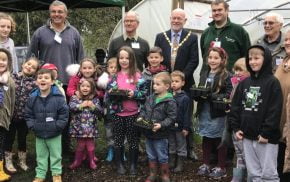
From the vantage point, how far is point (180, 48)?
18.3 feet

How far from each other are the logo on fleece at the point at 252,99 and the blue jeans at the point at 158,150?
1.09 meters

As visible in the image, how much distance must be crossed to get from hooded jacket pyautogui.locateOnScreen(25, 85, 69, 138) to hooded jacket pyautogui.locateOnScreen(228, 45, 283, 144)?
1958 millimetres

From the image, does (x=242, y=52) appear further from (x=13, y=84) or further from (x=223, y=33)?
(x=13, y=84)

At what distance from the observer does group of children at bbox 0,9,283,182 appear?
4195 millimetres

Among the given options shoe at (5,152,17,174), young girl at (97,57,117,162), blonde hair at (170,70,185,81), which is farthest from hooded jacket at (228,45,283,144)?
shoe at (5,152,17,174)

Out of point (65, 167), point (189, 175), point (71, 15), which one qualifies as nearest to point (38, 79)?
point (65, 167)

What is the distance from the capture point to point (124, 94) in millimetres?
4906

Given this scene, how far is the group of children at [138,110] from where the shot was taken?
420 cm

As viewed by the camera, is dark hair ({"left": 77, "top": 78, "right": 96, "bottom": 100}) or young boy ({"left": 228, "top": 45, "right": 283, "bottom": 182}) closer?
young boy ({"left": 228, "top": 45, "right": 283, "bottom": 182})

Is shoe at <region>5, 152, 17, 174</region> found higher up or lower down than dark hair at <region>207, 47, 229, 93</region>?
lower down

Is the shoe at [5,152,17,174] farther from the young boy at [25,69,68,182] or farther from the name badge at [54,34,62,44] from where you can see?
the name badge at [54,34,62,44]

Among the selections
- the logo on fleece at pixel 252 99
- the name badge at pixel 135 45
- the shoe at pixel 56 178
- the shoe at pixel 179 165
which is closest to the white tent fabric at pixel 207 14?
the name badge at pixel 135 45

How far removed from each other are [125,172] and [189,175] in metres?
0.81

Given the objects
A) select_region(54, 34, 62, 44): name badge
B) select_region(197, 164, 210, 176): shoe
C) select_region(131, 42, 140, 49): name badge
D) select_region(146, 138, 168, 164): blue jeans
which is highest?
select_region(54, 34, 62, 44): name badge
